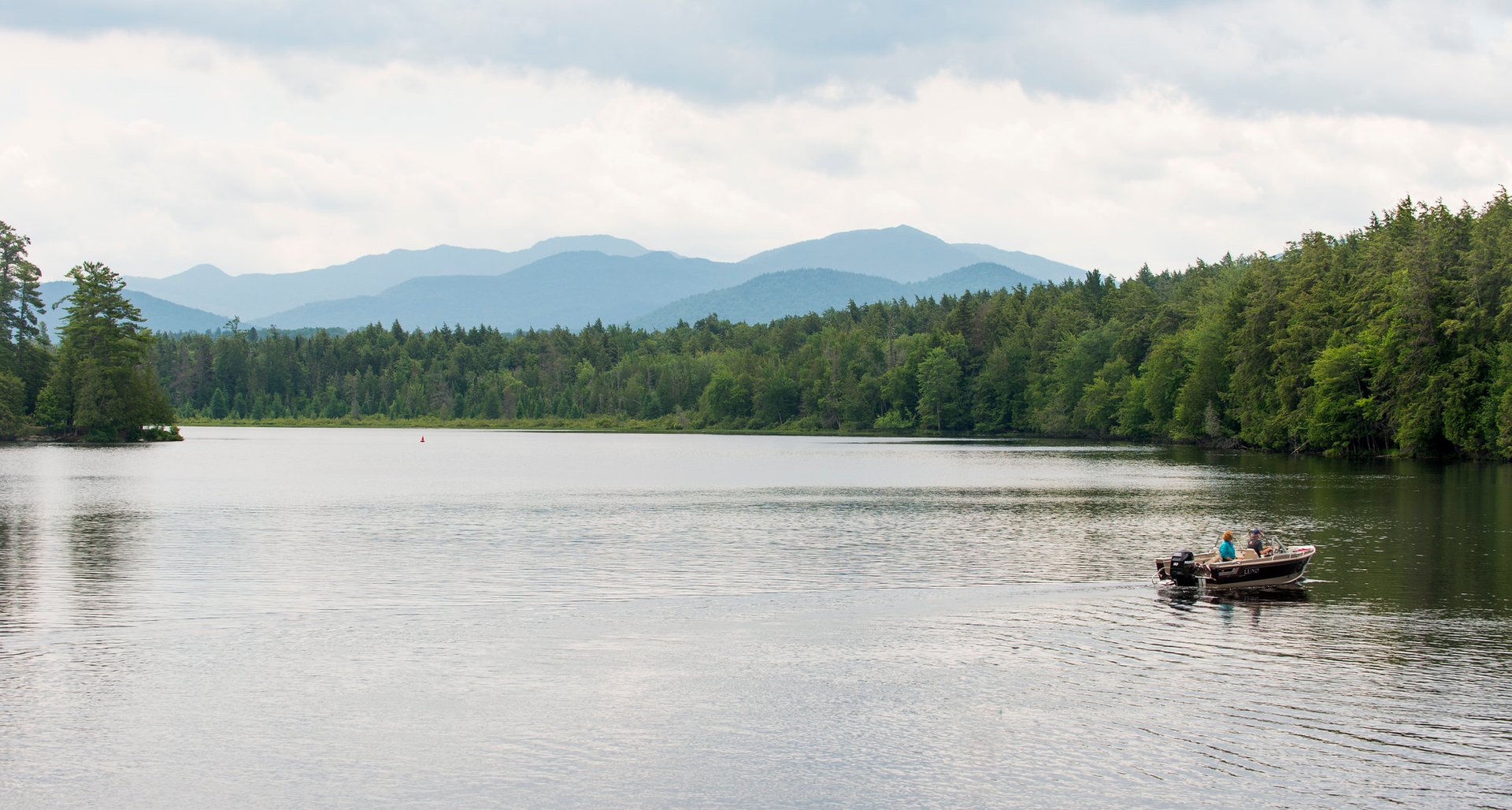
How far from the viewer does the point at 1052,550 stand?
45.1 metres

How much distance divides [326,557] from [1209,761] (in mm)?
32229

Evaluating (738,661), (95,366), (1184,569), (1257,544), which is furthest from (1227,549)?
(95,366)

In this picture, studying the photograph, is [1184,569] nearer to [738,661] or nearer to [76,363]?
[738,661]

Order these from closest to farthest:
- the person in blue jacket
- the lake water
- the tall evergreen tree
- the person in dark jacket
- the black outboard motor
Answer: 1. the lake water
2. the black outboard motor
3. the person in dark jacket
4. the person in blue jacket
5. the tall evergreen tree

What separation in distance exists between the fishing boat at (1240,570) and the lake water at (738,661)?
79 centimetres

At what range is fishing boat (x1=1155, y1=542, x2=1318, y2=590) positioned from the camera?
35.6 m

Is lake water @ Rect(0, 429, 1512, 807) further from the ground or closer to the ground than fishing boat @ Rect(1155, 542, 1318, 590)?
closer to the ground

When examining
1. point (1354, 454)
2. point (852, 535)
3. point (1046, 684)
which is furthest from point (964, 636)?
point (1354, 454)

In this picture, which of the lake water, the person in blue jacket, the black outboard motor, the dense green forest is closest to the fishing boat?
the black outboard motor

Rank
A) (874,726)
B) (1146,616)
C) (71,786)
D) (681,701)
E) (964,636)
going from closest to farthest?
1. (71,786)
2. (874,726)
3. (681,701)
4. (964,636)
5. (1146,616)

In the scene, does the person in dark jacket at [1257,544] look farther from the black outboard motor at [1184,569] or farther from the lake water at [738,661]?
the black outboard motor at [1184,569]

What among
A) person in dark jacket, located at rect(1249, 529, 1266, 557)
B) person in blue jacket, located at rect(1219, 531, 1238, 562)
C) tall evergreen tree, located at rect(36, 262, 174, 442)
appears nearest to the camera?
person in dark jacket, located at rect(1249, 529, 1266, 557)

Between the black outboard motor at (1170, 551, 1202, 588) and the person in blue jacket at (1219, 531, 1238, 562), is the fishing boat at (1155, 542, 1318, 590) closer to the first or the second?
the black outboard motor at (1170, 551, 1202, 588)

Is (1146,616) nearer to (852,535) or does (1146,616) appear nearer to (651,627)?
(651,627)
